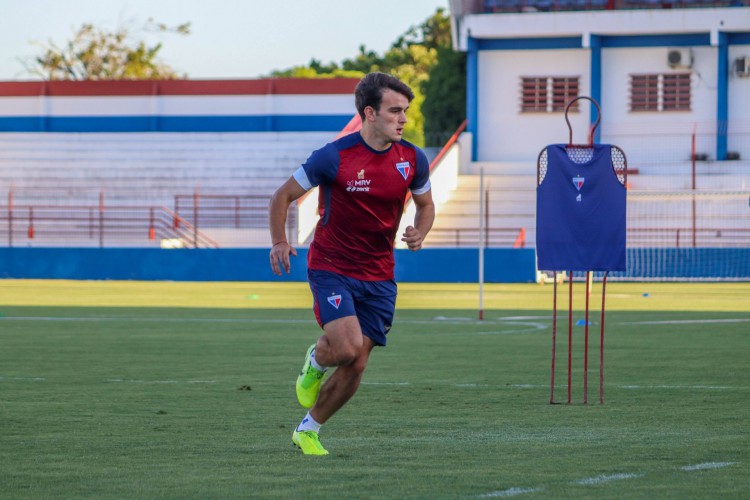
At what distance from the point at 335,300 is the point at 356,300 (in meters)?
0.18

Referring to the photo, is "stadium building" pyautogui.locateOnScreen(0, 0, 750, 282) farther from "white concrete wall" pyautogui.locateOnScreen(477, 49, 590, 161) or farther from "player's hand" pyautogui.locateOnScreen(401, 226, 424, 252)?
"player's hand" pyautogui.locateOnScreen(401, 226, 424, 252)

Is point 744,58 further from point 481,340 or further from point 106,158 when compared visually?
point 481,340

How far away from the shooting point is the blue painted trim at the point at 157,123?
5809cm

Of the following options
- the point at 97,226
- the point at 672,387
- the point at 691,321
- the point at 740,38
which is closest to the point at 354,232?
the point at 672,387

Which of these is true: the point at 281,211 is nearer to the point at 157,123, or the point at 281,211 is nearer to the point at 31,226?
the point at 31,226

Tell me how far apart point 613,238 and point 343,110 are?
46298mm

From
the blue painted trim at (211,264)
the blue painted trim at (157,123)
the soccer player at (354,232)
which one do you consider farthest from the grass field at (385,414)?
the blue painted trim at (157,123)

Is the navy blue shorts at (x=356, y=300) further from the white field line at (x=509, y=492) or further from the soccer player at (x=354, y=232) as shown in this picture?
the white field line at (x=509, y=492)

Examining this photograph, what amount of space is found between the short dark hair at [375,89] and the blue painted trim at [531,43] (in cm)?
4135

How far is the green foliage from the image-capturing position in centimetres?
6581

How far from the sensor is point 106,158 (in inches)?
2072

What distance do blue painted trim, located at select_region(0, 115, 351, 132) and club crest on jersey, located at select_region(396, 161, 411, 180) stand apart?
50.3 m

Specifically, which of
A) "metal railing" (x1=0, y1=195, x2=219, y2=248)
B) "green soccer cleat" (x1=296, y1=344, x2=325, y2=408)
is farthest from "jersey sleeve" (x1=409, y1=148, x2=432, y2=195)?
"metal railing" (x1=0, y1=195, x2=219, y2=248)

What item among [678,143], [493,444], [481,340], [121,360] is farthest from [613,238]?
[678,143]
